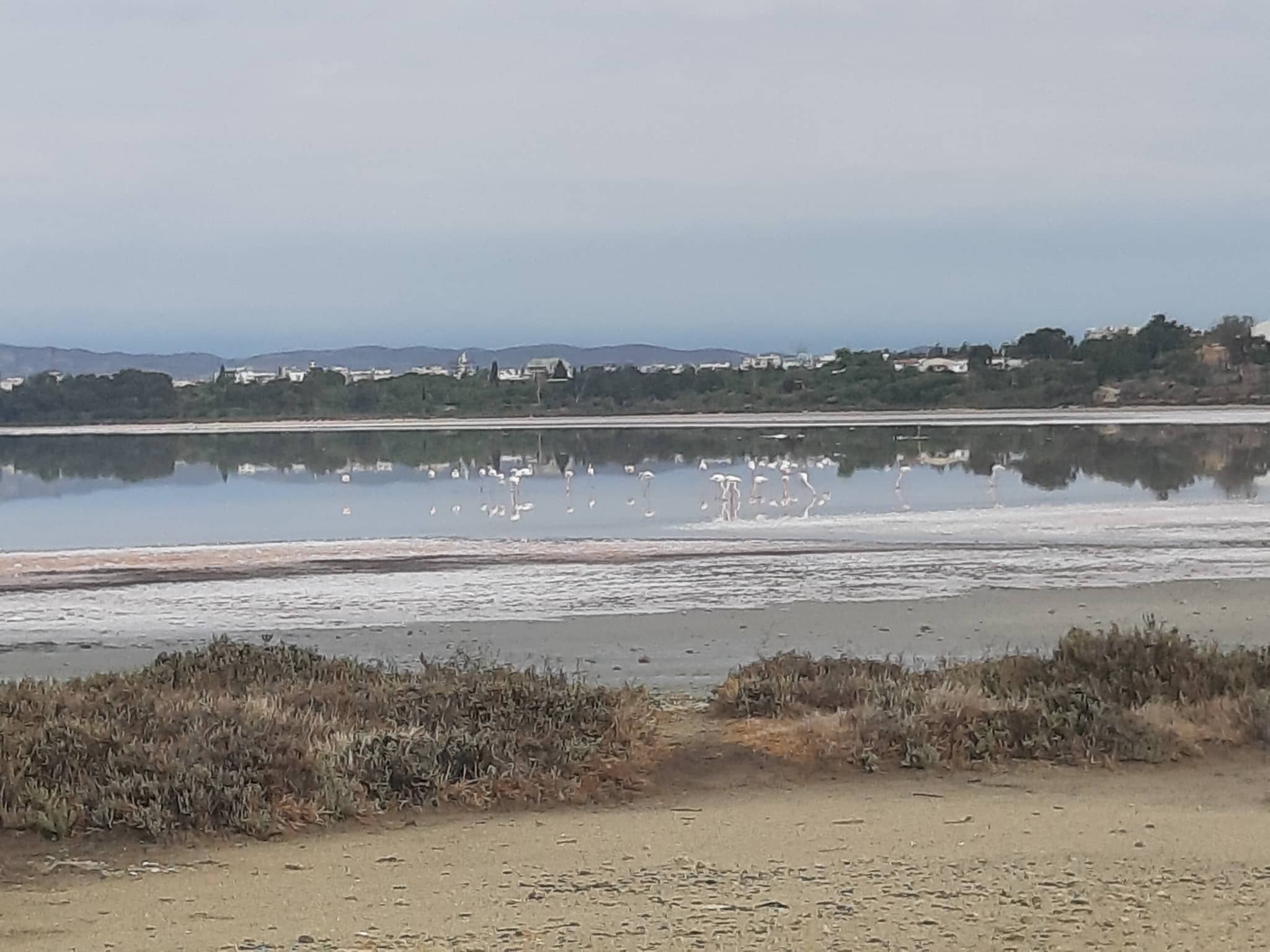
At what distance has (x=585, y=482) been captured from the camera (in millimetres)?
35312

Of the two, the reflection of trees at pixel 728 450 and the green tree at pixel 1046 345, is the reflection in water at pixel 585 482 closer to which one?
the reflection of trees at pixel 728 450

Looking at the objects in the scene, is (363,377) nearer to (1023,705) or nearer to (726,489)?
(726,489)

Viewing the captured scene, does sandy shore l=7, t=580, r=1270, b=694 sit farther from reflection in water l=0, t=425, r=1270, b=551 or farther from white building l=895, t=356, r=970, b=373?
white building l=895, t=356, r=970, b=373

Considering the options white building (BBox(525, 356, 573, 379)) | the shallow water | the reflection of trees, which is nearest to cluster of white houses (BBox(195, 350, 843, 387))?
white building (BBox(525, 356, 573, 379))

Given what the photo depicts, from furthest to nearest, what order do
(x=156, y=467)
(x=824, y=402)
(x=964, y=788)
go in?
1. (x=824, y=402)
2. (x=156, y=467)
3. (x=964, y=788)

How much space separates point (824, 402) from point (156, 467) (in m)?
44.8

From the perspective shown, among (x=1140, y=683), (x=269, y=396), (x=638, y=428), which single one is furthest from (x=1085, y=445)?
(x=269, y=396)

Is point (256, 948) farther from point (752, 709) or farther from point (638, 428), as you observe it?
point (638, 428)

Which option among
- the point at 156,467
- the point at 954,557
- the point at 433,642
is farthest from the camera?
the point at 156,467

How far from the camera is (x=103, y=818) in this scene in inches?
277

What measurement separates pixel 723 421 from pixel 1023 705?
63.3m

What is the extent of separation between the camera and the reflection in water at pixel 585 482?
2636cm

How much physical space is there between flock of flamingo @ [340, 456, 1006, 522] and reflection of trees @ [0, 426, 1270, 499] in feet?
5.09

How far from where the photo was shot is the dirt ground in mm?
5406
